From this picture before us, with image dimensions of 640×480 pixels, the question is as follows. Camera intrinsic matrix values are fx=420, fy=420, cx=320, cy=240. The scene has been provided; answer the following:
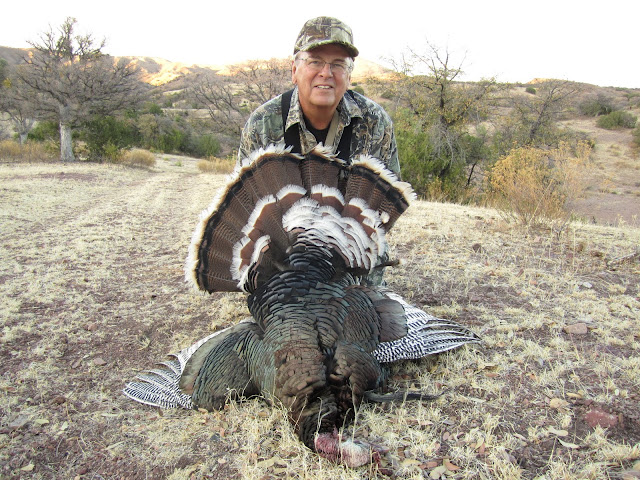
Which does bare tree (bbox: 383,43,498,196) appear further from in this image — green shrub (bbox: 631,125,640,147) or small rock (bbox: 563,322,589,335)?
green shrub (bbox: 631,125,640,147)

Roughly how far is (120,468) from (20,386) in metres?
1.08

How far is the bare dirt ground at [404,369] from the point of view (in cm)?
188

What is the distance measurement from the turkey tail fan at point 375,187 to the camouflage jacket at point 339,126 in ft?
2.31

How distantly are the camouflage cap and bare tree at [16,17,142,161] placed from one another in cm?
1809

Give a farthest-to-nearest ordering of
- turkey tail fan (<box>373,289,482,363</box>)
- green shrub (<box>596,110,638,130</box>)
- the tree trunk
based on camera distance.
A: green shrub (<box>596,110,638,130</box>)
the tree trunk
turkey tail fan (<box>373,289,482,363</box>)

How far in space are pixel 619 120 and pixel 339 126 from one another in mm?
34720

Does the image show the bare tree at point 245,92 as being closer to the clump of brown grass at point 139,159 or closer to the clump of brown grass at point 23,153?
the clump of brown grass at point 139,159

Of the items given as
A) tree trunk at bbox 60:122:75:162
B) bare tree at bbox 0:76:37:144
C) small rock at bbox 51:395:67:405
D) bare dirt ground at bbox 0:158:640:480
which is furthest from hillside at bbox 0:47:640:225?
small rock at bbox 51:395:67:405

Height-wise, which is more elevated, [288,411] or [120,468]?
[288,411]

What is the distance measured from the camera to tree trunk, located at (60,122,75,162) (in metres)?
17.5

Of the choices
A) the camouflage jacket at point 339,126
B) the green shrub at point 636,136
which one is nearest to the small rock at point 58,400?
the camouflage jacket at point 339,126

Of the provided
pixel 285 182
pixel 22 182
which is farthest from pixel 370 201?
pixel 22 182

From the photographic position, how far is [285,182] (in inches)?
100

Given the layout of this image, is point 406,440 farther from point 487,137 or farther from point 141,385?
point 487,137
